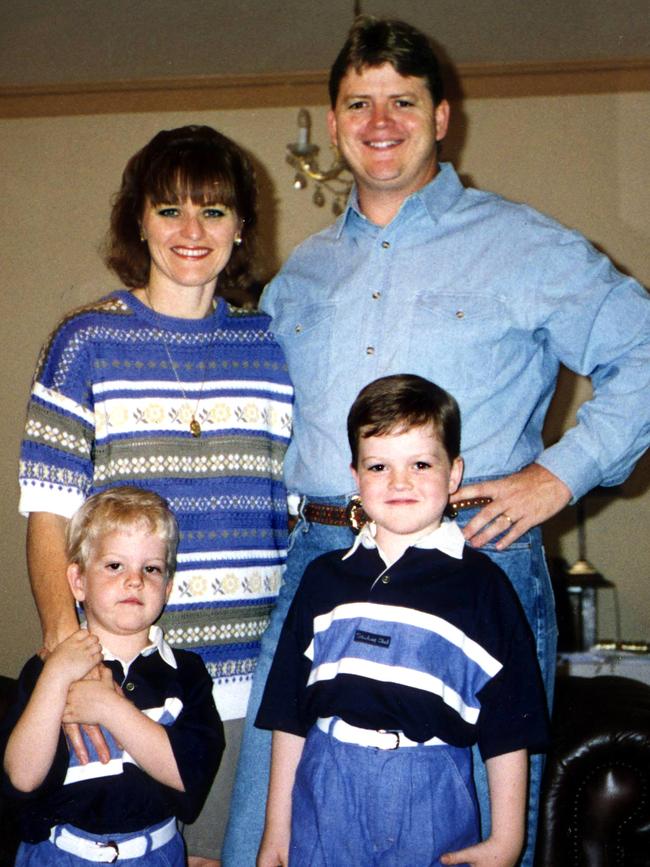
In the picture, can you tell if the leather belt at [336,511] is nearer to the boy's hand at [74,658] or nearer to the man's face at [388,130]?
the boy's hand at [74,658]

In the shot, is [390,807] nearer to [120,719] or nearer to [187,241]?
→ [120,719]

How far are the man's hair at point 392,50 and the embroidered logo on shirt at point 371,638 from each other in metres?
1.05

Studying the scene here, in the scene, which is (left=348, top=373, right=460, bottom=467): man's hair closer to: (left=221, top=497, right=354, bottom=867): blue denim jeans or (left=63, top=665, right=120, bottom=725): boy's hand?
(left=221, top=497, right=354, bottom=867): blue denim jeans

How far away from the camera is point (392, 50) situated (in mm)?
1912

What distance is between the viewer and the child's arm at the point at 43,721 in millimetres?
1526

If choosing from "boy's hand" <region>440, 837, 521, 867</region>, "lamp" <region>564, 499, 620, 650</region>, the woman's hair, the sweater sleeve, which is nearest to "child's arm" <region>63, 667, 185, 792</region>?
the sweater sleeve

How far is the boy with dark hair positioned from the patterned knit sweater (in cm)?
23

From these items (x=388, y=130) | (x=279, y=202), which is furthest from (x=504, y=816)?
(x=279, y=202)

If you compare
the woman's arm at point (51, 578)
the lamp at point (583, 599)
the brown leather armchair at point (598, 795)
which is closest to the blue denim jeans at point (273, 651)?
the brown leather armchair at point (598, 795)

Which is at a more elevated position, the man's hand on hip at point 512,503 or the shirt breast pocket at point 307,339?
the shirt breast pocket at point 307,339

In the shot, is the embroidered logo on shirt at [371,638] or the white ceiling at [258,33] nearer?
the embroidered logo on shirt at [371,638]

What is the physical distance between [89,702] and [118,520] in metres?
0.29

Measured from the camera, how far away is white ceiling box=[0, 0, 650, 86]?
4383 mm

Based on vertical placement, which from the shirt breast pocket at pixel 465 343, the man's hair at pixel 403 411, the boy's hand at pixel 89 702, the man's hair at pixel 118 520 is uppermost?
the shirt breast pocket at pixel 465 343
